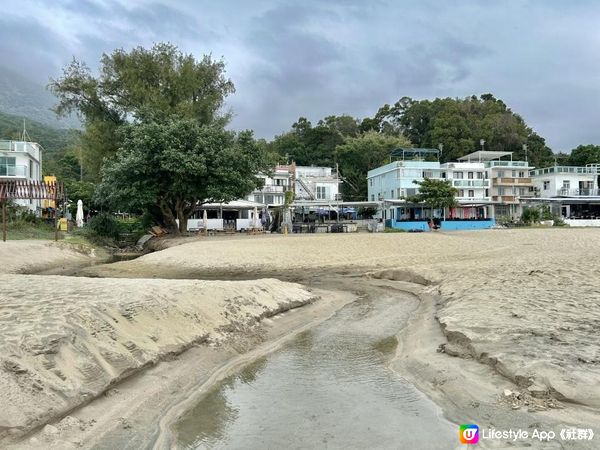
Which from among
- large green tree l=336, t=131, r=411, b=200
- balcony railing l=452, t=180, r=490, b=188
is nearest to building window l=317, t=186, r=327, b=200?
large green tree l=336, t=131, r=411, b=200

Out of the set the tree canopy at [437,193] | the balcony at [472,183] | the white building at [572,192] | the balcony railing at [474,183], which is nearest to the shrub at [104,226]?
the tree canopy at [437,193]

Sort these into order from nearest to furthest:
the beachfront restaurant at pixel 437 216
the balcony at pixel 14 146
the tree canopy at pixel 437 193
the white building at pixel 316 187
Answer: the balcony at pixel 14 146
the tree canopy at pixel 437 193
the beachfront restaurant at pixel 437 216
the white building at pixel 316 187

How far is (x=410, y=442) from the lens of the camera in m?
4.91

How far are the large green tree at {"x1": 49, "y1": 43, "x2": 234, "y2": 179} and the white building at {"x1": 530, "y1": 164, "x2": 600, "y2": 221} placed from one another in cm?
4740

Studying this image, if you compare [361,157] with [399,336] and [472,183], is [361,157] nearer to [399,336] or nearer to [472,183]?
[472,183]

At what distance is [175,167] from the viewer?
33.2 meters

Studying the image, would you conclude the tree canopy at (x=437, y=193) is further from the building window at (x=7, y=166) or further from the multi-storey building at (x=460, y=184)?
the building window at (x=7, y=166)

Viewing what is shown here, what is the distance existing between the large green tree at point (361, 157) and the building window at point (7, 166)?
43.4m

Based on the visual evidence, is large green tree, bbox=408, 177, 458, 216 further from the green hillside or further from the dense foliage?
the green hillside

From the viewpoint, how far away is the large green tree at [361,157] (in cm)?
7312

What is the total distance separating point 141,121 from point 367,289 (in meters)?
27.0

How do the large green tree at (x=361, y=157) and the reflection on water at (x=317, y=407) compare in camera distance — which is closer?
the reflection on water at (x=317, y=407)

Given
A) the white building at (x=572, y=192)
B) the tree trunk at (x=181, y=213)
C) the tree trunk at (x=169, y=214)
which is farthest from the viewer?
the white building at (x=572, y=192)

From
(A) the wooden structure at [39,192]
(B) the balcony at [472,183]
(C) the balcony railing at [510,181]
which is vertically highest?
(C) the balcony railing at [510,181]
